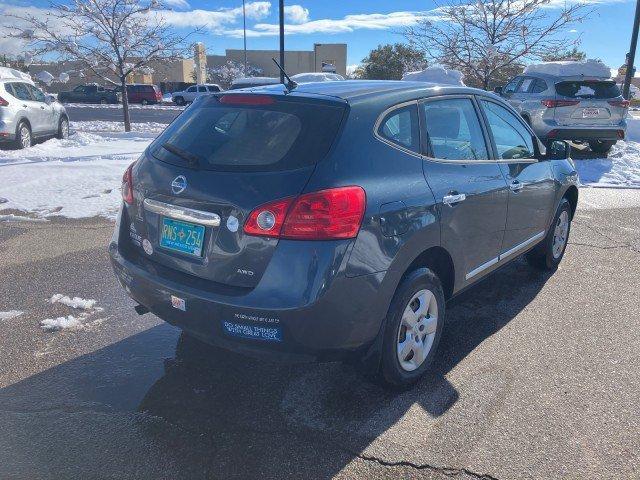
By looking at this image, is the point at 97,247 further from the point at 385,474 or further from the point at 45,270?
the point at 385,474

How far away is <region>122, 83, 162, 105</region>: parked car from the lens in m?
42.5

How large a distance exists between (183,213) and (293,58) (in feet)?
214

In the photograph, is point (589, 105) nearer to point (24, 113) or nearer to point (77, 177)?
point (77, 177)

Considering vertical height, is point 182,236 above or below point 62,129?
above

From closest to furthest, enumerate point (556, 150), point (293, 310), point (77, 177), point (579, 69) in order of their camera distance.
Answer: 1. point (293, 310)
2. point (556, 150)
3. point (77, 177)
4. point (579, 69)

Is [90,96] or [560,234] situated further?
[90,96]

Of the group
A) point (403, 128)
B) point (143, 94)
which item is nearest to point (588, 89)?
point (403, 128)

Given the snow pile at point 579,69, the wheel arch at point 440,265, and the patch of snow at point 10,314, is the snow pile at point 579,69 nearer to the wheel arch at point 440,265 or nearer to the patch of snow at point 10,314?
the wheel arch at point 440,265

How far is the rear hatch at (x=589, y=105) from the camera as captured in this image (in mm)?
11125

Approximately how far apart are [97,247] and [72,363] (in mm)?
2479

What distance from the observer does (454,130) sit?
3.50 meters

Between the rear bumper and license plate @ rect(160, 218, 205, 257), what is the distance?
0.17 m

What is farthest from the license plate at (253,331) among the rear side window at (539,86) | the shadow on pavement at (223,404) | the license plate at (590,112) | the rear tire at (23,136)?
the rear tire at (23,136)

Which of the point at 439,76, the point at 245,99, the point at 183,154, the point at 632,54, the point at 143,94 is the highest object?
the point at 632,54
